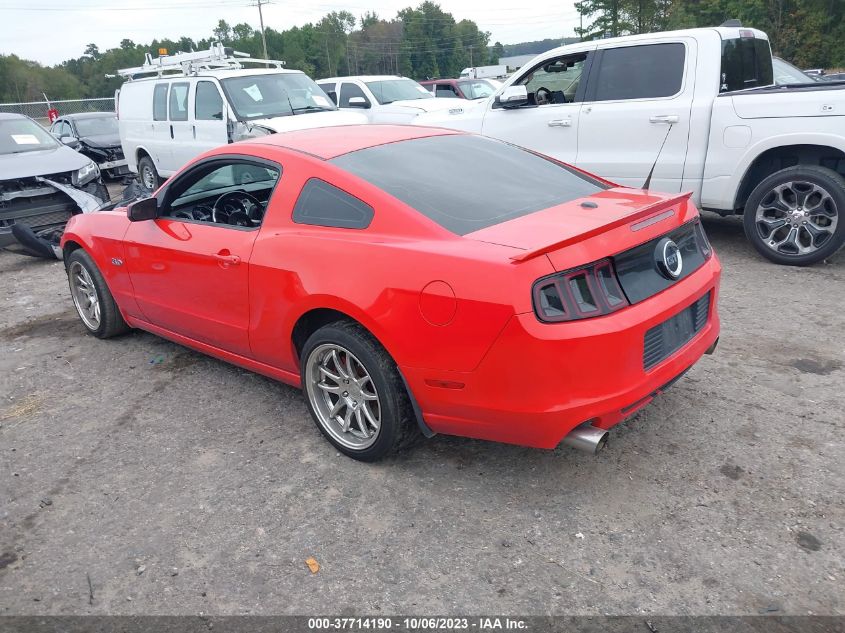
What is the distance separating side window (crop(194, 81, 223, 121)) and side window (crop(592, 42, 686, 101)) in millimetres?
5558

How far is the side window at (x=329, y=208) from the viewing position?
129 inches

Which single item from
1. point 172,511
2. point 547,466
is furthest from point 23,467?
point 547,466

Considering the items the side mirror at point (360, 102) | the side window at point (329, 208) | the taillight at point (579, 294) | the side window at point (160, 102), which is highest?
the side window at point (160, 102)

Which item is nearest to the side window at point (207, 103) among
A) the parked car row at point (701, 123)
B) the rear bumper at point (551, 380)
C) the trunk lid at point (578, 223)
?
the parked car row at point (701, 123)

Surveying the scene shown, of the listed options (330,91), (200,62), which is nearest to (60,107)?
(330,91)

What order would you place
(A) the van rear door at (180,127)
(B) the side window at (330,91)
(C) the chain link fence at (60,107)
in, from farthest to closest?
(C) the chain link fence at (60,107) → (B) the side window at (330,91) → (A) the van rear door at (180,127)

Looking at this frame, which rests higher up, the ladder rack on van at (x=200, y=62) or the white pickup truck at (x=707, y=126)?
the ladder rack on van at (x=200, y=62)

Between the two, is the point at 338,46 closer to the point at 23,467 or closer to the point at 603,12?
the point at 603,12

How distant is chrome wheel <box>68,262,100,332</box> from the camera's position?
520 centimetres

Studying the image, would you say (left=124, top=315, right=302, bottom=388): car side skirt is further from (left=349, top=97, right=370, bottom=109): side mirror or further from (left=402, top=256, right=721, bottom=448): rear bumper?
(left=349, top=97, right=370, bottom=109): side mirror

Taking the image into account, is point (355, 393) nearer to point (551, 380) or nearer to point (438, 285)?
point (438, 285)

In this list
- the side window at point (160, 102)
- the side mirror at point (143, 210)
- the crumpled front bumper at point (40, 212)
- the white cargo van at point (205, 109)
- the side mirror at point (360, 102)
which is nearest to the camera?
the side mirror at point (143, 210)

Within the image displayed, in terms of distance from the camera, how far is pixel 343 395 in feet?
11.3

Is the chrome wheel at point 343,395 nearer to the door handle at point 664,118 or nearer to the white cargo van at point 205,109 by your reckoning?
the door handle at point 664,118
